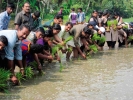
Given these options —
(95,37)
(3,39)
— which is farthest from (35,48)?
(95,37)

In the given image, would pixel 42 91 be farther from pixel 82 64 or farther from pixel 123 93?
pixel 82 64

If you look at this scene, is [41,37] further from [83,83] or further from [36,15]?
[36,15]

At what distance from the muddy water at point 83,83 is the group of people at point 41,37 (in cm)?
34

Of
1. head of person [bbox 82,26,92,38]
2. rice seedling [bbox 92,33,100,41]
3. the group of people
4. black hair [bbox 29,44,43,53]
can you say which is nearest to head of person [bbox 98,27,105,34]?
the group of people

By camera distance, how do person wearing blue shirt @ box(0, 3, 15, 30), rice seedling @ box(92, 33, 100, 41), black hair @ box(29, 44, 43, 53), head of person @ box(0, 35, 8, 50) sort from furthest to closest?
rice seedling @ box(92, 33, 100, 41), person wearing blue shirt @ box(0, 3, 15, 30), black hair @ box(29, 44, 43, 53), head of person @ box(0, 35, 8, 50)

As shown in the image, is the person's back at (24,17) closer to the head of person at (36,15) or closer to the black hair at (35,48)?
the head of person at (36,15)

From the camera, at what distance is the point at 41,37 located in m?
6.34

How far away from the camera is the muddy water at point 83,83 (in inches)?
193

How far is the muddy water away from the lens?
4.91 m

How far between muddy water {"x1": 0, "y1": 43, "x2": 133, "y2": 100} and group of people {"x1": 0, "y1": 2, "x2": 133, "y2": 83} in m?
0.34

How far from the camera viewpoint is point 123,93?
16.7 feet

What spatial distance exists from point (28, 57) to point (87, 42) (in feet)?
9.57

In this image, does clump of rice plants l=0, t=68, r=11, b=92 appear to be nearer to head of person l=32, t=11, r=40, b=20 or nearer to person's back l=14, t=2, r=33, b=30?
person's back l=14, t=2, r=33, b=30

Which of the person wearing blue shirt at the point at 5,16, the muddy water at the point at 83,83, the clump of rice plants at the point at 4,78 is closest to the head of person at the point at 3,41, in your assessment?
the clump of rice plants at the point at 4,78
